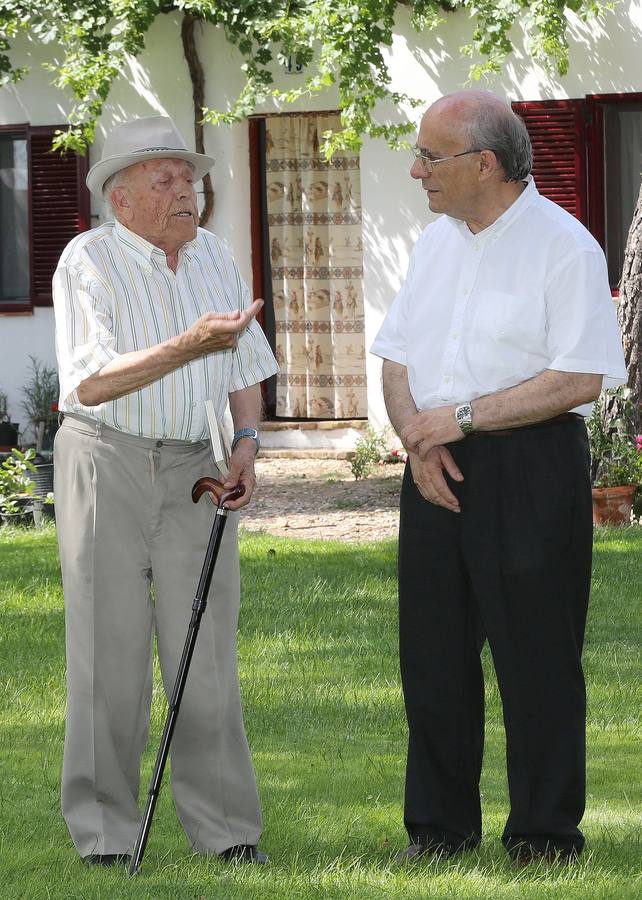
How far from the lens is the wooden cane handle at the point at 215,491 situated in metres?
3.81

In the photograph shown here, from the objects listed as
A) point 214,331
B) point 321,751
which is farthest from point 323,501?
point 214,331

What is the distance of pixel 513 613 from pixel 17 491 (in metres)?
6.83

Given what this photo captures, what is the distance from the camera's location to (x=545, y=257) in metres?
3.61

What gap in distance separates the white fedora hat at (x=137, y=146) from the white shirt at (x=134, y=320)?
7.0 inches

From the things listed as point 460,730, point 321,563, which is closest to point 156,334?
point 460,730

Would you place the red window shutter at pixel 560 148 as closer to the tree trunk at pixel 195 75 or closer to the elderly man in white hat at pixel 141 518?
the tree trunk at pixel 195 75

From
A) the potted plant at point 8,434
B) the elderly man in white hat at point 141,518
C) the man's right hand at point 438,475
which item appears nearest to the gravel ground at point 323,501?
the potted plant at point 8,434

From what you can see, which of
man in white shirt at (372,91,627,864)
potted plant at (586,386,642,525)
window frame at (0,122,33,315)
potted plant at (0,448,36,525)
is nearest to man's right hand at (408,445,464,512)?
man in white shirt at (372,91,627,864)

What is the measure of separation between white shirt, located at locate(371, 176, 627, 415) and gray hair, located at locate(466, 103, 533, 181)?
0.31ft

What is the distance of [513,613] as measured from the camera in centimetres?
372

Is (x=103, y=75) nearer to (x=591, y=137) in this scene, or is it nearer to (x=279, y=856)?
(x=591, y=137)

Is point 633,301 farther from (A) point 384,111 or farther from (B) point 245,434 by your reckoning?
(B) point 245,434

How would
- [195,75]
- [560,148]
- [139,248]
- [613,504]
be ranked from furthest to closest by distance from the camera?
1. [195,75]
2. [560,148]
3. [613,504]
4. [139,248]

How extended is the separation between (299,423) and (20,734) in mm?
8019
